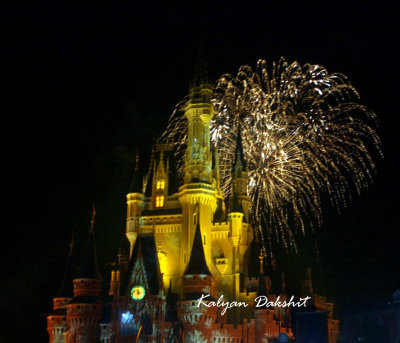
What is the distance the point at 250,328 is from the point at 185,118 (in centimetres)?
3104

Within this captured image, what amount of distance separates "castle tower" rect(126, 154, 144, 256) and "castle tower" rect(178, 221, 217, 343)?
10.5 m

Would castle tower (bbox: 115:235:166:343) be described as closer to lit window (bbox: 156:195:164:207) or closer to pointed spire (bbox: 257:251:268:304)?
lit window (bbox: 156:195:164:207)

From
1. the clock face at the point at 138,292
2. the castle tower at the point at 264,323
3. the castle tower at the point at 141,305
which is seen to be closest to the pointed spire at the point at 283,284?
the castle tower at the point at 264,323

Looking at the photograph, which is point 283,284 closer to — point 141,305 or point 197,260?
point 197,260

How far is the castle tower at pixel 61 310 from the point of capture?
254 ft

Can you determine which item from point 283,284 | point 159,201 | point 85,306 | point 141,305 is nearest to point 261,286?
point 283,284

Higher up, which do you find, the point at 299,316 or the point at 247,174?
the point at 247,174

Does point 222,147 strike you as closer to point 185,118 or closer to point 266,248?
point 185,118

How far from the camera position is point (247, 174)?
86312 mm

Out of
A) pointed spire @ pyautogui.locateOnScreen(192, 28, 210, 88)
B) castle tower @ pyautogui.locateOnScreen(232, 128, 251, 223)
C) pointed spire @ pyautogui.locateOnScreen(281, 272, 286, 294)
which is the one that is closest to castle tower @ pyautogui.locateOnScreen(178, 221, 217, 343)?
pointed spire @ pyautogui.locateOnScreen(281, 272, 286, 294)

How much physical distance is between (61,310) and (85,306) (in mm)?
7047

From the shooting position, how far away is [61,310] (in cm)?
7819

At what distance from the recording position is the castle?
2768 inches

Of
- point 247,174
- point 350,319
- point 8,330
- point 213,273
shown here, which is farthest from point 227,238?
point 8,330
